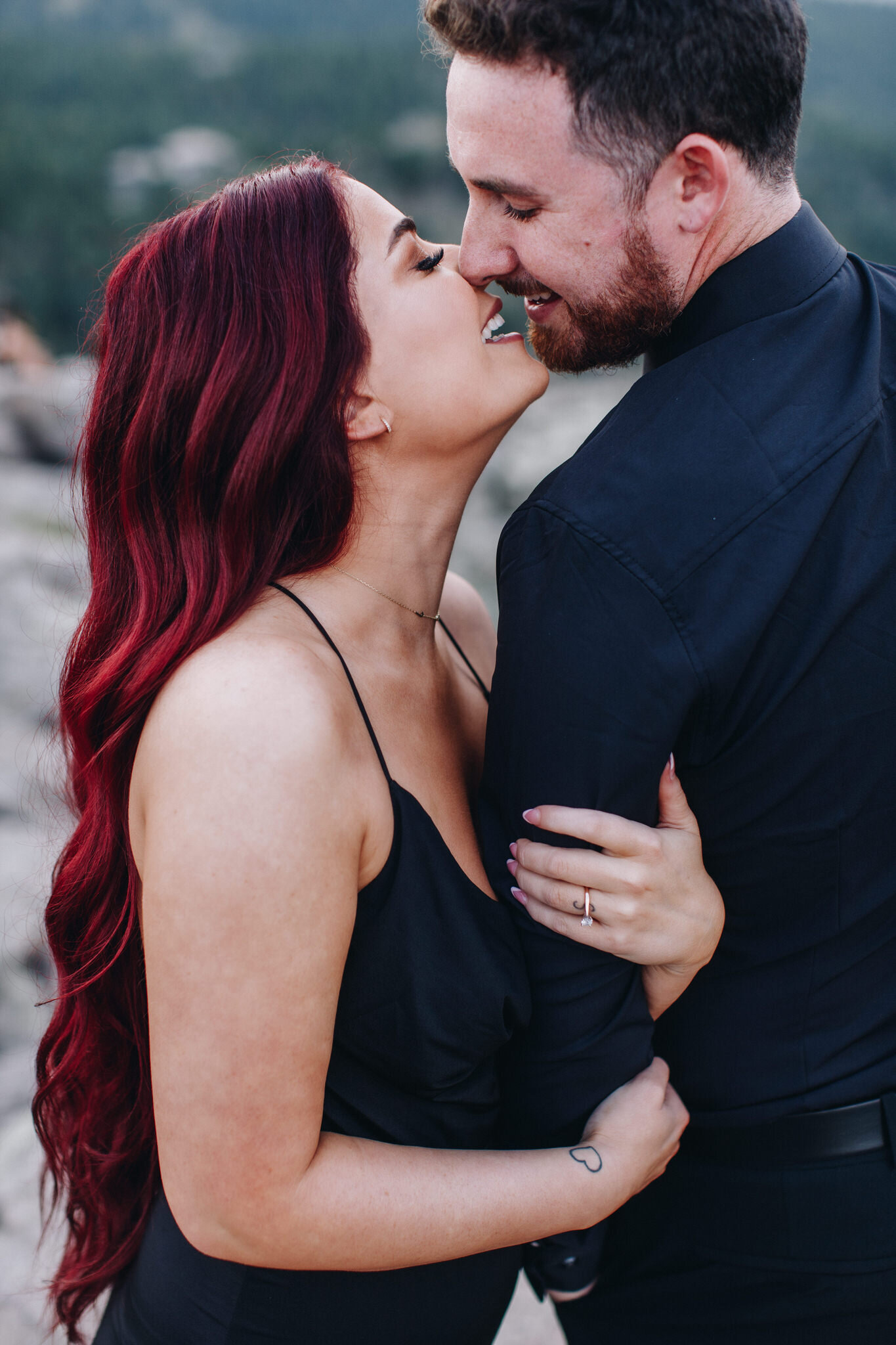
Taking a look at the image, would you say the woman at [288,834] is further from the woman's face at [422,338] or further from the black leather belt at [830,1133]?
the black leather belt at [830,1133]

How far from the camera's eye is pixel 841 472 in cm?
126

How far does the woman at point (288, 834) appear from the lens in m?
1.25

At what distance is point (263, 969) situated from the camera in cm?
122

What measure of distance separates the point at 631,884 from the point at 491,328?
1007 mm

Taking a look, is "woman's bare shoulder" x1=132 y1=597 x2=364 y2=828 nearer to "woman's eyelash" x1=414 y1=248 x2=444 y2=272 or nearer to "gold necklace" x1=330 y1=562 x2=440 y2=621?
"gold necklace" x1=330 y1=562 x2=440 y2=621

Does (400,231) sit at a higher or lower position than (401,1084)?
higher

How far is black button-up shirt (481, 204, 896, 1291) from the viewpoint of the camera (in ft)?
4.04

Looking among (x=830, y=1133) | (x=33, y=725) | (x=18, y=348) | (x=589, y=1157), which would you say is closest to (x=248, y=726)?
(x=589, y=1157)

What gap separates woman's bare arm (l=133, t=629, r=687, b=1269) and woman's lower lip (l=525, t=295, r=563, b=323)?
701 mm

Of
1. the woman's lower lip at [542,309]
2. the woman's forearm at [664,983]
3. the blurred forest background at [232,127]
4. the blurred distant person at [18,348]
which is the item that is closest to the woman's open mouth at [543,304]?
the woman's lower lip at [542,309]

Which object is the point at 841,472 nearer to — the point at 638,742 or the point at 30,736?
the point at 638,742

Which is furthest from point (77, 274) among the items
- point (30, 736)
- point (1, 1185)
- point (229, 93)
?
point (1, 1185)

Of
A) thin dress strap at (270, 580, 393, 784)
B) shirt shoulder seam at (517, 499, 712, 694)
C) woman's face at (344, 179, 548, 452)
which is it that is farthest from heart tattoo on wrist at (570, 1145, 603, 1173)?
woman's face at (344, 179, 548, 452)

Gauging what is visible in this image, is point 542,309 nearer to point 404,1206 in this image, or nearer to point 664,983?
point 664,983
